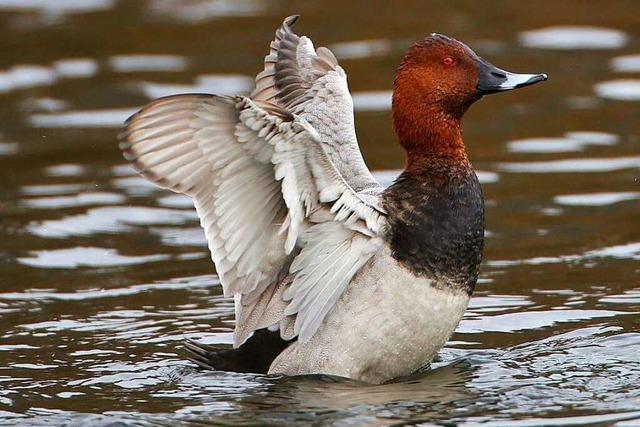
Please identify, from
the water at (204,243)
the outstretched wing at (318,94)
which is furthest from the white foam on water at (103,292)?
the outstretched wing at (318,94)

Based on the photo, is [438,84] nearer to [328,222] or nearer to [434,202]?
[434,202]

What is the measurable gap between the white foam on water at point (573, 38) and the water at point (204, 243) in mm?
35

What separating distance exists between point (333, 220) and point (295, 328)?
584mm

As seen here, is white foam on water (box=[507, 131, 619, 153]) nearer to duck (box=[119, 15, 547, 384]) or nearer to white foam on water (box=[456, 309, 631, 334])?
white foam on water (box=[456, 309, 631, 334])

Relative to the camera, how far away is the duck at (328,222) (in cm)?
605

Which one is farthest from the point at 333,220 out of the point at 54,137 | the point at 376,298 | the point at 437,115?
the point at 54,137

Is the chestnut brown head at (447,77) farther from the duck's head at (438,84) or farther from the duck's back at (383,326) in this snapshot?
the duck's back at (383,326)

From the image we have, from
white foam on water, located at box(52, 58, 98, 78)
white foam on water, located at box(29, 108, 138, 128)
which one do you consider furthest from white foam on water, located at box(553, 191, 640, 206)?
white foam on water, located at box(52, 58, 98, 78)

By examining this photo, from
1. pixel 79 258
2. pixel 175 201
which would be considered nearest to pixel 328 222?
pixel 79 258

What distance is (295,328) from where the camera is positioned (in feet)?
21.4

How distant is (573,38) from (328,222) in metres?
8.13

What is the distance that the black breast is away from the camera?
6.36 metres

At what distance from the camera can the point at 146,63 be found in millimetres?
13570

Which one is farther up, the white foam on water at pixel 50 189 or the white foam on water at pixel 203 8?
the white foam on water at pixel 203 8
